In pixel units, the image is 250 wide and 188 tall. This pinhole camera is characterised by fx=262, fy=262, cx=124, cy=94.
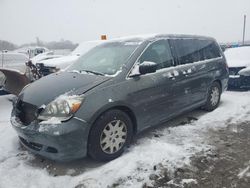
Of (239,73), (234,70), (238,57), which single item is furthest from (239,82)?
(238,57)

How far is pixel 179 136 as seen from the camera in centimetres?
448

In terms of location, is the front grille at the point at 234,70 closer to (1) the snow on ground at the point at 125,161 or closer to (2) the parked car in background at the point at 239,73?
(2) the parked car in background at the point at 239,73

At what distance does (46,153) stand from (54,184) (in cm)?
42

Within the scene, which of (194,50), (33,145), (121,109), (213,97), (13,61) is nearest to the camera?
(33,145)

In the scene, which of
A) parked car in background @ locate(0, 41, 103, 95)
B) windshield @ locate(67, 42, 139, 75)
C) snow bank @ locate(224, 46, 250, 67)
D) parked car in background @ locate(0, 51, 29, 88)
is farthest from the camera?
parked car in background @ locate(0, 51, 29, 88)

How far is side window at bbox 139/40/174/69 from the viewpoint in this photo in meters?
Answer: 4.23

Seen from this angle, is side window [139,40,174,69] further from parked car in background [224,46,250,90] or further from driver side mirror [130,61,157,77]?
parked car in background [224,46,250,90]

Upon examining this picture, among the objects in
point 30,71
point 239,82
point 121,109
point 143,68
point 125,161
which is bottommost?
point 125,161

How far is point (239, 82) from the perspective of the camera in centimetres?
792

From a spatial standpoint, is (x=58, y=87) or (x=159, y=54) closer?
(x=58, y=87)

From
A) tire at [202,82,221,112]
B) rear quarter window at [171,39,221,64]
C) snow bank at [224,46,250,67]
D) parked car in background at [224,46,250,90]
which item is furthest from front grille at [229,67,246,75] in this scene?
tire at [202,82,221,112]

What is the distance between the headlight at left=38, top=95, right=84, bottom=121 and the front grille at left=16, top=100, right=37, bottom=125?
0.74 ft

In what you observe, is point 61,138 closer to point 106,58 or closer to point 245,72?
point 106,58

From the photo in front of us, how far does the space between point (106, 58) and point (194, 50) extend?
6.69ft
